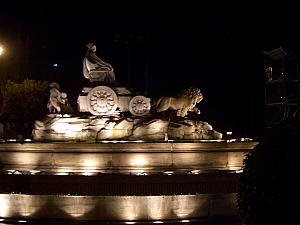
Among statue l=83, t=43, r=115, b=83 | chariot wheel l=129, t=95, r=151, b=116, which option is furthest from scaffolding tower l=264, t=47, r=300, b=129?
statue l=83, t=43, r=115, b=83

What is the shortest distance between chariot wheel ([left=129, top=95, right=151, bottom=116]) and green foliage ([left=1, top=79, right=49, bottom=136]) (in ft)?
58.1

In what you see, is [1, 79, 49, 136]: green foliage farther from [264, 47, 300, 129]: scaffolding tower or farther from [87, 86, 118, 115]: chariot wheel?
[87, 86, 118, 115]: chariot wheel

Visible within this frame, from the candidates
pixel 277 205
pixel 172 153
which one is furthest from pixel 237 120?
pixel 277 205

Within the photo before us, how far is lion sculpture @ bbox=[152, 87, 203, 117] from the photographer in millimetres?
24094

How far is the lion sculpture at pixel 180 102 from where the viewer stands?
24.1 meters

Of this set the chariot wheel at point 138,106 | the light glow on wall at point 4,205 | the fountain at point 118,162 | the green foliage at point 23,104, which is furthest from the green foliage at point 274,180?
the green foliage at point 23,104

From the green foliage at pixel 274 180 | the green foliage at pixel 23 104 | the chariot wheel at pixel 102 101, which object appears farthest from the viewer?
the green foliage at pixel 23 104

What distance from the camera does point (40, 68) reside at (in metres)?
49.3

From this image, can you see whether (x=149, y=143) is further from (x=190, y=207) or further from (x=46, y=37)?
(x=46, y=37)

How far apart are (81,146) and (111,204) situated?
4143 millimetres

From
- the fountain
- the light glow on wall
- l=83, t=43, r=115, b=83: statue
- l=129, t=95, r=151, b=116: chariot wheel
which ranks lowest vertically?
the light glow on wall

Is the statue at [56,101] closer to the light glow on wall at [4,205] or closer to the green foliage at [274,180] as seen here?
the light glow on wall at [4,205]

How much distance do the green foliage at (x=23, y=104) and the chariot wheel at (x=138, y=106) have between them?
58.1ft

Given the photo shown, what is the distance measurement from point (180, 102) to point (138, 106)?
63.8 inches
